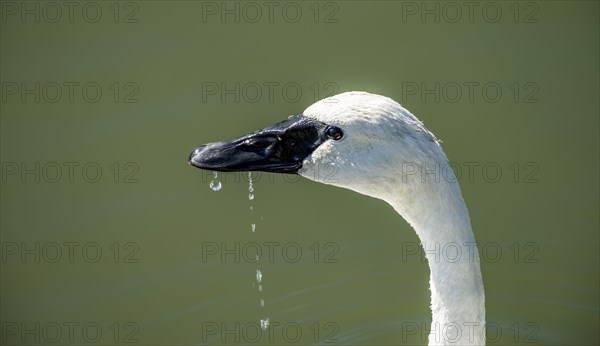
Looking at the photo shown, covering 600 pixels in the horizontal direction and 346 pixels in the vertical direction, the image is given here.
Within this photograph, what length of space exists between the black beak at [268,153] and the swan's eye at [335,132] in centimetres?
17

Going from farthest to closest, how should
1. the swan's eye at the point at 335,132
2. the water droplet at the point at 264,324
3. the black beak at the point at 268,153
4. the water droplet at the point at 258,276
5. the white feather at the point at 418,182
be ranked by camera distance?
the water droplet at the point at 258,276
the water droplet at the point at 264,324
the black beak at the point at 268,153
the swan's eye at the point at 335,132
the white feather at the point at 418,182

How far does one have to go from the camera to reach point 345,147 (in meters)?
5.77

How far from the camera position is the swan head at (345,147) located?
18.1 ft

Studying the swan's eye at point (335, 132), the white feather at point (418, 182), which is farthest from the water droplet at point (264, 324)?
the swan's eye at point (335, 132)

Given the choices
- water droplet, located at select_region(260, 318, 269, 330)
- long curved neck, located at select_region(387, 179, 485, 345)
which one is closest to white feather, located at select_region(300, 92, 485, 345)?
long curved neck, located at select_region(387, 179, 485, 345)

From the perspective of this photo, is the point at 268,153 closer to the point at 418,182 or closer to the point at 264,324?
the point at 418,182

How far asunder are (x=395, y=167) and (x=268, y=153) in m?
0.85

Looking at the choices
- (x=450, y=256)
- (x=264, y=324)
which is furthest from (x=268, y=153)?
(x=264, y=324)

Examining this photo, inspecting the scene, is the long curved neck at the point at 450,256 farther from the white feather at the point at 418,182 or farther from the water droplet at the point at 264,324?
the water droplet at the point at 264,324

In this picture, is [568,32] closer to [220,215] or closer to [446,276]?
[220,215]

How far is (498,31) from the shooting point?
9.32m

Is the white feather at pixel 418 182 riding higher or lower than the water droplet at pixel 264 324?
higher

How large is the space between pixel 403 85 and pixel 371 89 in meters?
0.30

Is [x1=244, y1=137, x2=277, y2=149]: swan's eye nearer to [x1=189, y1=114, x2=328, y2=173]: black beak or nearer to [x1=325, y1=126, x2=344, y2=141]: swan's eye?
[x1=189, y1=114, x2=328, y2=173]: black beak
